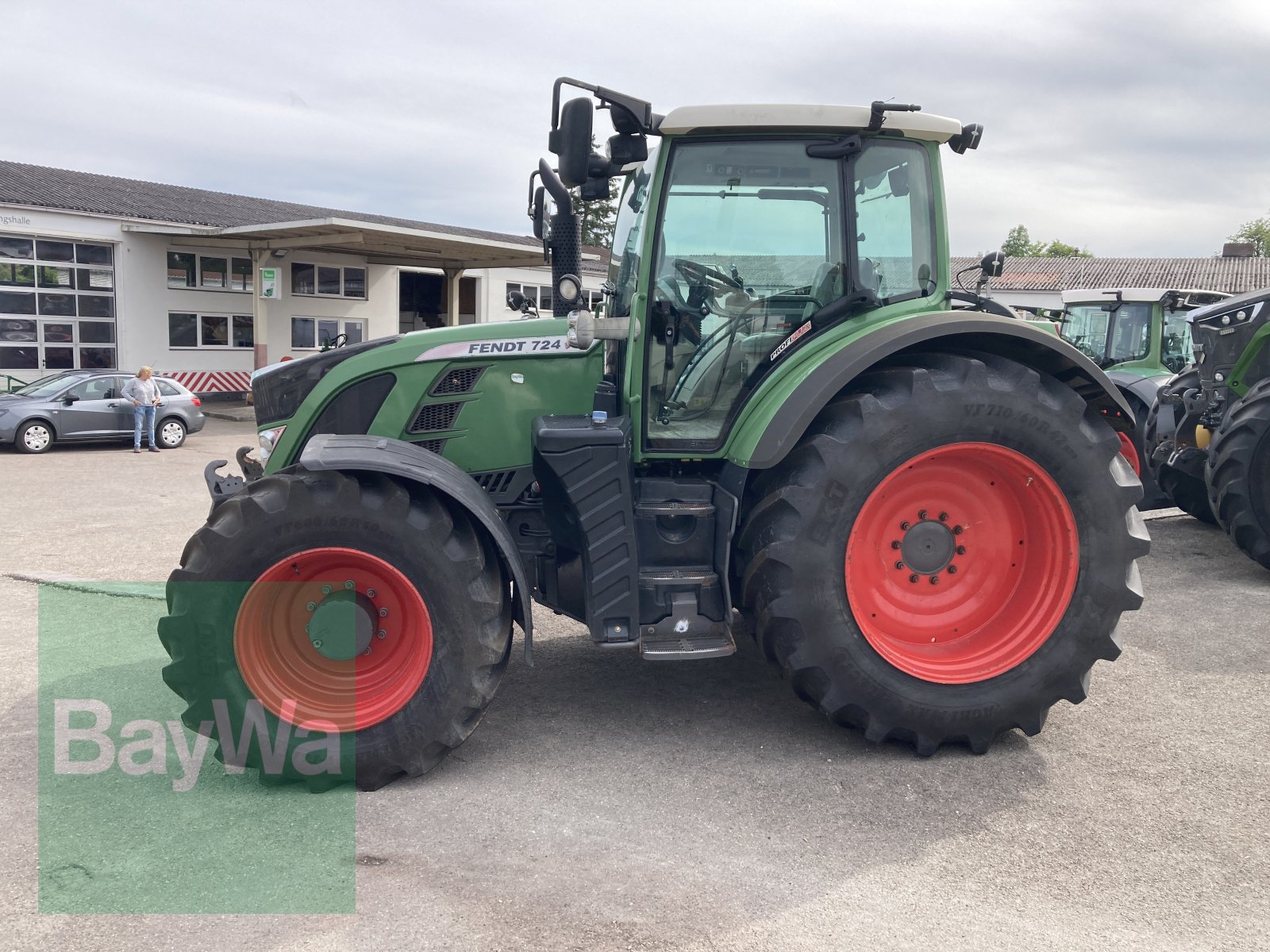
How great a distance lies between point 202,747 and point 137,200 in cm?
2313

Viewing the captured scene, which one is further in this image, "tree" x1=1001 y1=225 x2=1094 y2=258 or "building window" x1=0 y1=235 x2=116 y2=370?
"tree" x1=1001 y1=225 x2=1094 y2=258

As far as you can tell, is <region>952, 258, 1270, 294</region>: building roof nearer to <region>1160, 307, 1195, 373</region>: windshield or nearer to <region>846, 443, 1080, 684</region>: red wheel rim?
<region>1160, 307, 1195, 373</region>: windshield

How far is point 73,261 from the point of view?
20984mm

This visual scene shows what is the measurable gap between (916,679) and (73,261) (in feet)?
71.6

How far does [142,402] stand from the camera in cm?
1554

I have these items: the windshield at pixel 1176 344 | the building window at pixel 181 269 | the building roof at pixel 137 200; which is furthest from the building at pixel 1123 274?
the windshield at pixel 1176 344

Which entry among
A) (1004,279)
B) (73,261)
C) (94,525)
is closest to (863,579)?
(94,525)

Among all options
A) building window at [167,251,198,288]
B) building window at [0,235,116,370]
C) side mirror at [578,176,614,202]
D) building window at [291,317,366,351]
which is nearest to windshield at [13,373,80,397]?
building window at [0,235,116,370]

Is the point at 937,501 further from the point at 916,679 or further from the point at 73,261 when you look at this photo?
the point at 73,261

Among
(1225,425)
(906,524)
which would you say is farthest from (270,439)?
(1225,425)

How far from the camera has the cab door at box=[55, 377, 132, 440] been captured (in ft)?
50.7

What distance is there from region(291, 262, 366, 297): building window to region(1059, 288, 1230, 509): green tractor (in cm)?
1894

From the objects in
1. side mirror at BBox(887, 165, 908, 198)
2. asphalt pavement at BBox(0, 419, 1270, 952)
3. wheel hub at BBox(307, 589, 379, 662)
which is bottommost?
asphalt pavement at BBox(0, 419, 1270, 952)

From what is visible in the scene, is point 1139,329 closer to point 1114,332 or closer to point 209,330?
point 1114,332
